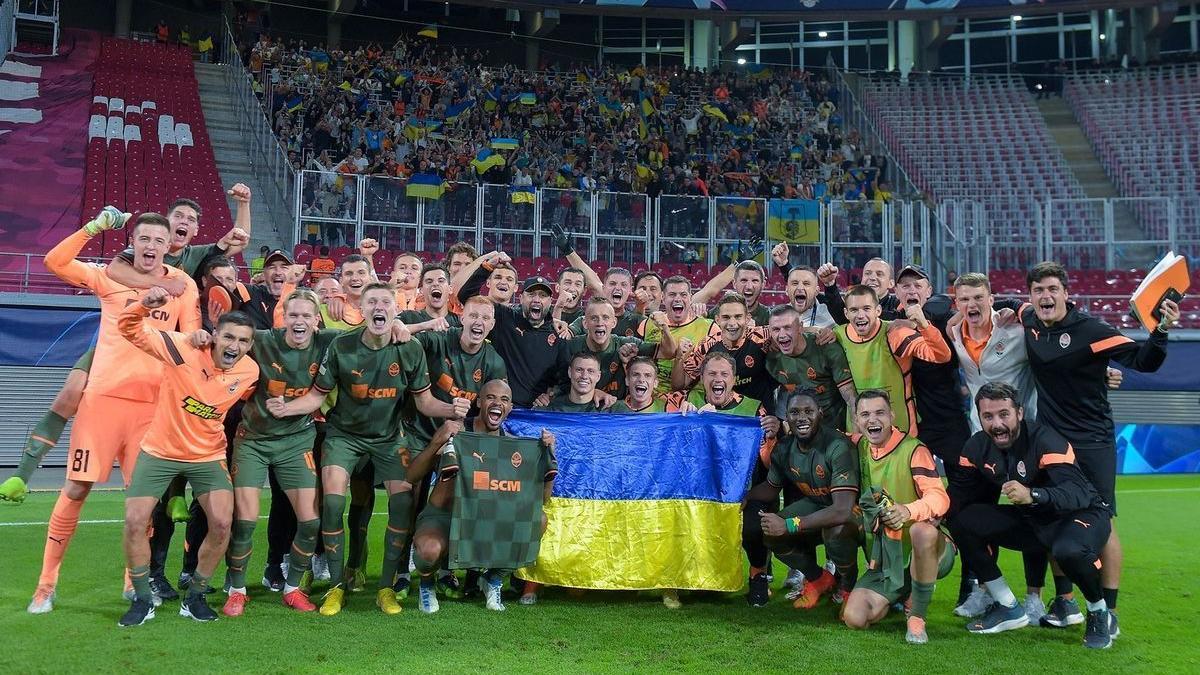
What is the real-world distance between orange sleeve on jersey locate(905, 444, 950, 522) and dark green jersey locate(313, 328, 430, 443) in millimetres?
3210

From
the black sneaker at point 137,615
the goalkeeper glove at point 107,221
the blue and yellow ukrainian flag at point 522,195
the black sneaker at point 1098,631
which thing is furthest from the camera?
the blue and yellow ukrainian flag at point 522,195

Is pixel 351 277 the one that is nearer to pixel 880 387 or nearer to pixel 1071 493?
pixel 880 387

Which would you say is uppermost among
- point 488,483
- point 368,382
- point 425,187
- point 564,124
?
point 564,124

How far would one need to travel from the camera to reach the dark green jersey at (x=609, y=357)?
7434mm

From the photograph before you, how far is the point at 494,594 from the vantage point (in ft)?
21.5

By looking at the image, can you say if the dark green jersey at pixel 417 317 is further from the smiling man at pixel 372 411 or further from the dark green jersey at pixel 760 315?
the dark green jersey at pixel 760 315

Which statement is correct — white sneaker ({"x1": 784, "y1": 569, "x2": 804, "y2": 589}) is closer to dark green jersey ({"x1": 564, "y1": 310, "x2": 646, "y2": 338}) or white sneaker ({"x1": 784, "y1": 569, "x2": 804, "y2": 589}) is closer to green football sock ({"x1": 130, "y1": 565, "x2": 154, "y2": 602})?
dark green jersey ({"x1": 564, "y1": 310, "x2": 646, "y2": 338})

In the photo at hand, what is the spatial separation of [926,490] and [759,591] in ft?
4.73

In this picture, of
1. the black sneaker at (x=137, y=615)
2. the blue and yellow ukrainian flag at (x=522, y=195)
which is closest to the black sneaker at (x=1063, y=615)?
the black sneaker at (x=137, y=615)

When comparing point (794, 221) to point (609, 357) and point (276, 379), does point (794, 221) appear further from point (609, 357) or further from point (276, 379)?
point (276, 379)

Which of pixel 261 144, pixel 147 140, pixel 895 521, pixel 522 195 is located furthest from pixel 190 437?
pixel 147 140

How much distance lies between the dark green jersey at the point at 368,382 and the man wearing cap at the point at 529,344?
95 centimetres

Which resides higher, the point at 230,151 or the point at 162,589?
the point at 230,151

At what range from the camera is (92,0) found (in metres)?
28.2
